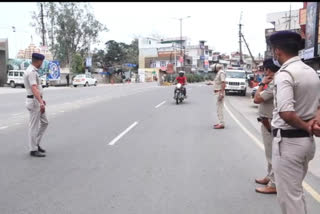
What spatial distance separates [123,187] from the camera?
17.9 ft

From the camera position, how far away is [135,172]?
629 cm

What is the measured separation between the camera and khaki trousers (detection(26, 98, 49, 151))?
283 inches

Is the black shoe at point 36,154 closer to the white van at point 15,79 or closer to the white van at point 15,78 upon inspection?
the white van at point 15,79

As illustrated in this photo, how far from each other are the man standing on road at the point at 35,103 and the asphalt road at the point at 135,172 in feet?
1.14

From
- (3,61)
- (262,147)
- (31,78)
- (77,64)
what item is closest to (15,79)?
(3,61)

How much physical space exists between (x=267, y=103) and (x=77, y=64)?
61.0m

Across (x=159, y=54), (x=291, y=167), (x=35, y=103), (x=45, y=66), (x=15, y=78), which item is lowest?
(x=15, y=78)

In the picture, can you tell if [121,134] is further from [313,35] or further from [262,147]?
[313,35]

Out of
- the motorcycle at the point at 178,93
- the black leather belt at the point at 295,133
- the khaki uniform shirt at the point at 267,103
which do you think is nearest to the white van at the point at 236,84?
the motorcycle at the point at 178,93

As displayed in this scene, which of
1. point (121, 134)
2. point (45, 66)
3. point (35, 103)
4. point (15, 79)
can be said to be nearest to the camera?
point (35, 103)

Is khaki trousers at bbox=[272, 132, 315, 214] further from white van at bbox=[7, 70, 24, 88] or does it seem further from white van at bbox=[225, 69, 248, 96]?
white van at bbox=[7, 70, 24, 88]

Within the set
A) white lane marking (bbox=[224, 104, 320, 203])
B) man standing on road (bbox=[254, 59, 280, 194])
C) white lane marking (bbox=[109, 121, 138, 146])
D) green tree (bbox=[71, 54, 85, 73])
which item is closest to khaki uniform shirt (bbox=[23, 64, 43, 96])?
white lane marking (bbox=[109, 121, 138, 146])

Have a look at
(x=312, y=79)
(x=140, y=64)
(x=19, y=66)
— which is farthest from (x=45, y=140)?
(x=140, y=64)

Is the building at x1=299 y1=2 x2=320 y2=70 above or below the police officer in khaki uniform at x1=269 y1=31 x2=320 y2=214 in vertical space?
above
